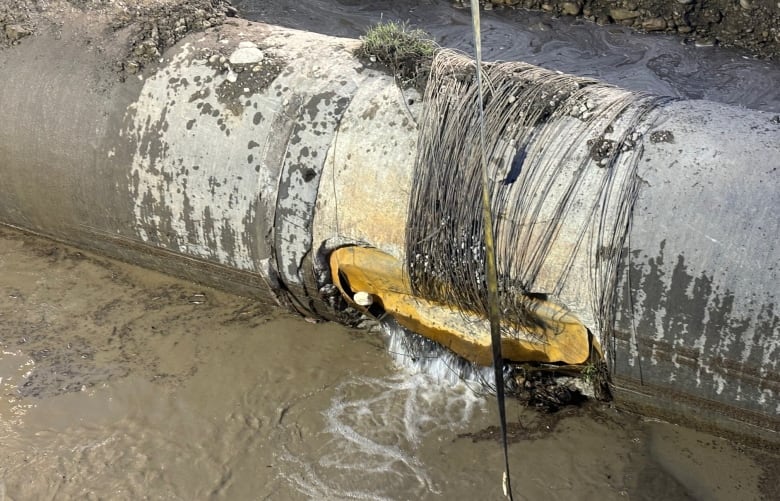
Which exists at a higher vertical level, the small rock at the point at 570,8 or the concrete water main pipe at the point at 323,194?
the small rock at the point at 570,8

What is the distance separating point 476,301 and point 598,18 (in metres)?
4.59

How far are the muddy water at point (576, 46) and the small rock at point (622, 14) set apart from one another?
0.10 meters

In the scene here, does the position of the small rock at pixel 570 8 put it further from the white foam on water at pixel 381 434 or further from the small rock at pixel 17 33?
the small rock at pixel 17 33

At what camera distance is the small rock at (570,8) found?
7.41m

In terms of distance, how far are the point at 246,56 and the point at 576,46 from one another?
3.80 meters

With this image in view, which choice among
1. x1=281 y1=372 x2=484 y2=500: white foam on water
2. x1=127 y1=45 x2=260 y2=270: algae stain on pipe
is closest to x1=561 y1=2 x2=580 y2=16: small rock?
x1=127 y1=45 x2=260 y2=270: algae stain on pipe

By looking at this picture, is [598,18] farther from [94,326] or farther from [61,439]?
[61,439]

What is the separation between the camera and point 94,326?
4449 millimetres

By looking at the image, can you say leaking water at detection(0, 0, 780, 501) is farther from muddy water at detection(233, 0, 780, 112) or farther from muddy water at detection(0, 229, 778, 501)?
muddy water at detection(233, 0, 780, 112)

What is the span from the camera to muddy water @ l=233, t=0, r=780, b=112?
6.46m

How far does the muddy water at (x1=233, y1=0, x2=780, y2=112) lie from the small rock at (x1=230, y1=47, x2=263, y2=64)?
3126mm

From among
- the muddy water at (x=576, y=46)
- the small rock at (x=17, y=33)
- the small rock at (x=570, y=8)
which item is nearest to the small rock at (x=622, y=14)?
the muddy water at (x=576, y=46)

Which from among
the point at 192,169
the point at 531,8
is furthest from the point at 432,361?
the point at 531,8

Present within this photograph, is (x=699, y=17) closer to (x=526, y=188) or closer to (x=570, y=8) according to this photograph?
(x=570, y=8)
